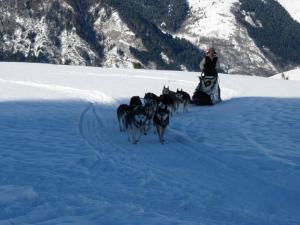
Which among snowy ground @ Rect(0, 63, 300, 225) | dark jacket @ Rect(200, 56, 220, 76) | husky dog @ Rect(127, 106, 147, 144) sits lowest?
snowy ground @ Rect(0, 63, 300, 225)

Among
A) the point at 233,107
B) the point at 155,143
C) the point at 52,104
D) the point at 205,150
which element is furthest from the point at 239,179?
the point at 52,104

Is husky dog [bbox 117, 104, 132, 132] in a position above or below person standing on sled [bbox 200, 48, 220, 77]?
below

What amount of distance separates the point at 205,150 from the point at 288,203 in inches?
141

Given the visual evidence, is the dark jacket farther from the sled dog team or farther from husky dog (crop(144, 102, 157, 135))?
husky dog (crop(144, 102, 157, 135))

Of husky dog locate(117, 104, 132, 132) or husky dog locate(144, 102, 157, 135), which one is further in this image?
husky dog locate(117, 104, 132, 132)

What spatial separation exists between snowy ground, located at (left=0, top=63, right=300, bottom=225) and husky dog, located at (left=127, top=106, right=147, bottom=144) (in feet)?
0.89

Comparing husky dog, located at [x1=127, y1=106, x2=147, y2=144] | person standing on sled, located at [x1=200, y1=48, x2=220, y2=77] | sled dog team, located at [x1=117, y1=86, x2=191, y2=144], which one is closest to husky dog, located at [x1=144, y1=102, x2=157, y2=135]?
sled dog team, located at [x1=117, y1=86, x2=191, y2=144]

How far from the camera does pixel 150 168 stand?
948cm

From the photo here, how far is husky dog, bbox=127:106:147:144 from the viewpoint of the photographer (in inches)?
455

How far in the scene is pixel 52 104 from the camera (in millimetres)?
18469

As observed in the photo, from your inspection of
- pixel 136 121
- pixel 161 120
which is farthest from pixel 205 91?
pixel 136 121

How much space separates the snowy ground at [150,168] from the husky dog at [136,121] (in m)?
0.27

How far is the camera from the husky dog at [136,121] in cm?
1155

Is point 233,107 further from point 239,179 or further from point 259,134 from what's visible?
point 239,179
